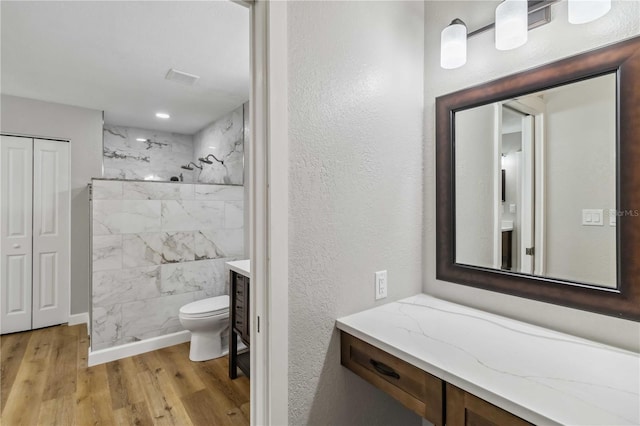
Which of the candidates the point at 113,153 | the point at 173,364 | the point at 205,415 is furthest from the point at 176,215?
the point at 113,153

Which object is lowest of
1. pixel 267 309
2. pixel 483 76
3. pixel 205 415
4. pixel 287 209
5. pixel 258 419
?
pixel 205 415

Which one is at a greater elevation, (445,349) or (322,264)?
(322,264)

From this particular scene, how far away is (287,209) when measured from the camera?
3.37ft

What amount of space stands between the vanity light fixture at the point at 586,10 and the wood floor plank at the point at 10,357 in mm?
3515

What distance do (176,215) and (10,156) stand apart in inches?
72.6

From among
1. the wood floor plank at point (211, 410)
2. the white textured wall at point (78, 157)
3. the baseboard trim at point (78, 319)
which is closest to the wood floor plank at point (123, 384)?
the wood floor plank at point (211, 410)

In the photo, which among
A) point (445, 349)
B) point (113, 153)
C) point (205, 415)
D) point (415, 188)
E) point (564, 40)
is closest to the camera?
point (445, 349)

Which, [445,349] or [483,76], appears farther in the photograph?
[483,76]

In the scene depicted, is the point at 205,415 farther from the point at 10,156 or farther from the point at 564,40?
the point at 10,156

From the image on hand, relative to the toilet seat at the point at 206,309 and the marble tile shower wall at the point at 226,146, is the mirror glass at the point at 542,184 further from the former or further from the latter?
the marble tile shower wall at the point at 226,146

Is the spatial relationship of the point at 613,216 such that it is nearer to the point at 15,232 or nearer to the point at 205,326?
the point at 205,326

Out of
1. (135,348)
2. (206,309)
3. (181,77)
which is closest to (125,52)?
(181,77)

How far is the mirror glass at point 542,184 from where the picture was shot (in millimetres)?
1011

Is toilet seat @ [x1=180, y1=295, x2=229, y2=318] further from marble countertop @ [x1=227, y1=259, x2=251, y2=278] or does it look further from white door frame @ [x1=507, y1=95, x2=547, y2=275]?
white door frame @ [x1=507, y1=95, x2=547, y2=275]
